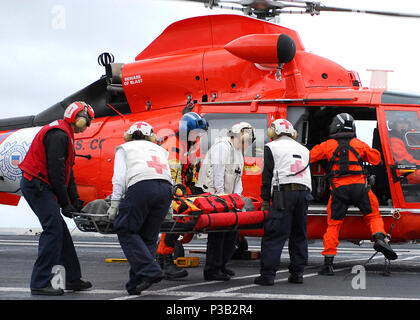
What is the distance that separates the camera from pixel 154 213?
25.1ft

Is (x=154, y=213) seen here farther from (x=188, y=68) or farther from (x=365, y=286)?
(x=188, y=68)

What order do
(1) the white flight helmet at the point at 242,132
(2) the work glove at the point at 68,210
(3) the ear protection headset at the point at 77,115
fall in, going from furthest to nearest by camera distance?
(1) the white flight helmet at the point at 242,132, (3) the ear protection headset at the point at 77,115, (2) the work glove at the point at 68,210

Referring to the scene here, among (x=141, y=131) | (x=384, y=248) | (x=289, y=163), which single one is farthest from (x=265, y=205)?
(x=141, y=131)

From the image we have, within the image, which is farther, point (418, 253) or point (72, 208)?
point (418, 253)

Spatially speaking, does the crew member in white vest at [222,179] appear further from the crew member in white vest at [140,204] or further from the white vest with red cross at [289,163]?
the crew member in white vest at [140,204]

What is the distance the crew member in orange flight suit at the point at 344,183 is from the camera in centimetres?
980

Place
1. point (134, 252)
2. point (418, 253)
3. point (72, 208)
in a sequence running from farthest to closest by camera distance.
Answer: point (418, 253) < point (72, 208) < point (134, 252)

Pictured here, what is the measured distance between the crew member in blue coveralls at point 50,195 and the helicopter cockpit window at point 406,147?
480 centimetres

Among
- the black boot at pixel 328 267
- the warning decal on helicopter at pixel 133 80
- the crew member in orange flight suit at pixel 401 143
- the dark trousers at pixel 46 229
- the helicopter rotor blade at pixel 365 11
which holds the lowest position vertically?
the black boot at pixel 328 267

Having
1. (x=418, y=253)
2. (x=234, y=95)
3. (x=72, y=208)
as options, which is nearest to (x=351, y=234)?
(x=234, y=95)

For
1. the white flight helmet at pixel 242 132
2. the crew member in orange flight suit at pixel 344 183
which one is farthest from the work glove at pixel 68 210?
the crew member in orange flight suit at pixel 344 183

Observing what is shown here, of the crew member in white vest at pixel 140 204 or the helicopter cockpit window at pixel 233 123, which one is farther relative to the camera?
the helicopter cockpit window at pixel 233 123

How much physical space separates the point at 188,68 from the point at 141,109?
1.16 m
